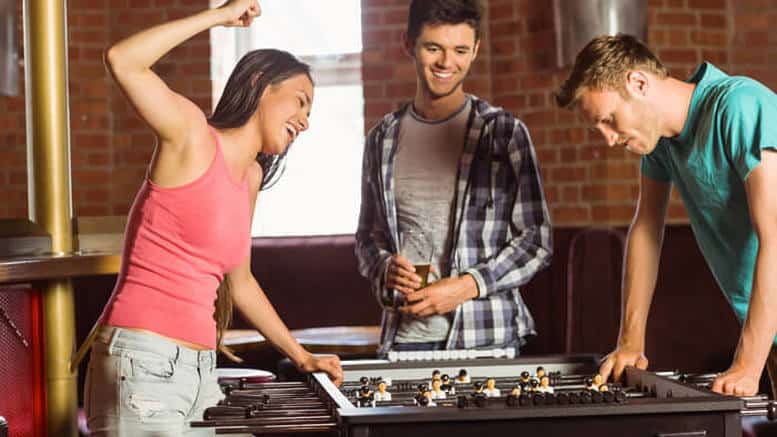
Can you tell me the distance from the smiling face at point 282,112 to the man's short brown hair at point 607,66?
63 centimetres

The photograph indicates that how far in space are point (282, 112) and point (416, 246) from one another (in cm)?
108

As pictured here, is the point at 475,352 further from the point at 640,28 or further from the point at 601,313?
the point at 640,28

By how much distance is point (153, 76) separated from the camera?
7.47 feet

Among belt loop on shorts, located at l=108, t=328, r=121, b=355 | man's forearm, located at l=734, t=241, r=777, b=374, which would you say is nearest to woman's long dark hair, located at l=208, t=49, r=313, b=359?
belt loop on shorts, located at l=108, t=328, r=121, b=355

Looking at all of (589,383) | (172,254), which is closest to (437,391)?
(589,383)

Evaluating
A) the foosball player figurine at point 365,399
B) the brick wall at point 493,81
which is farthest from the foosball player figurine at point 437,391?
the brick wall at point 493,81

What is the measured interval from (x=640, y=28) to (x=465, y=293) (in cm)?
248

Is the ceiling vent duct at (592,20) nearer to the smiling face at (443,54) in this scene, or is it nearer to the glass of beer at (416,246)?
the smiling face at (443,54)

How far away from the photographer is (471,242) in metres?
3.50

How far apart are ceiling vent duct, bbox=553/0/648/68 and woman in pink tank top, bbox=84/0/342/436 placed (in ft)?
10.2

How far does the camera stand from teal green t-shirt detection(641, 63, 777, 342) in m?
2.61

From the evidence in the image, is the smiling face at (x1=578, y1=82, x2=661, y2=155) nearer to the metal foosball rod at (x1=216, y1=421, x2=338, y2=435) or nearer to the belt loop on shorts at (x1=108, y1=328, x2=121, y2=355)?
the metal foosball rod at (x1=216, y1=421, x2=338, y2=435)

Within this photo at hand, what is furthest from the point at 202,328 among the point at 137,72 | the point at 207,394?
the point at 137,72

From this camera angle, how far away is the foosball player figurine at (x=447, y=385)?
274 centimetres
